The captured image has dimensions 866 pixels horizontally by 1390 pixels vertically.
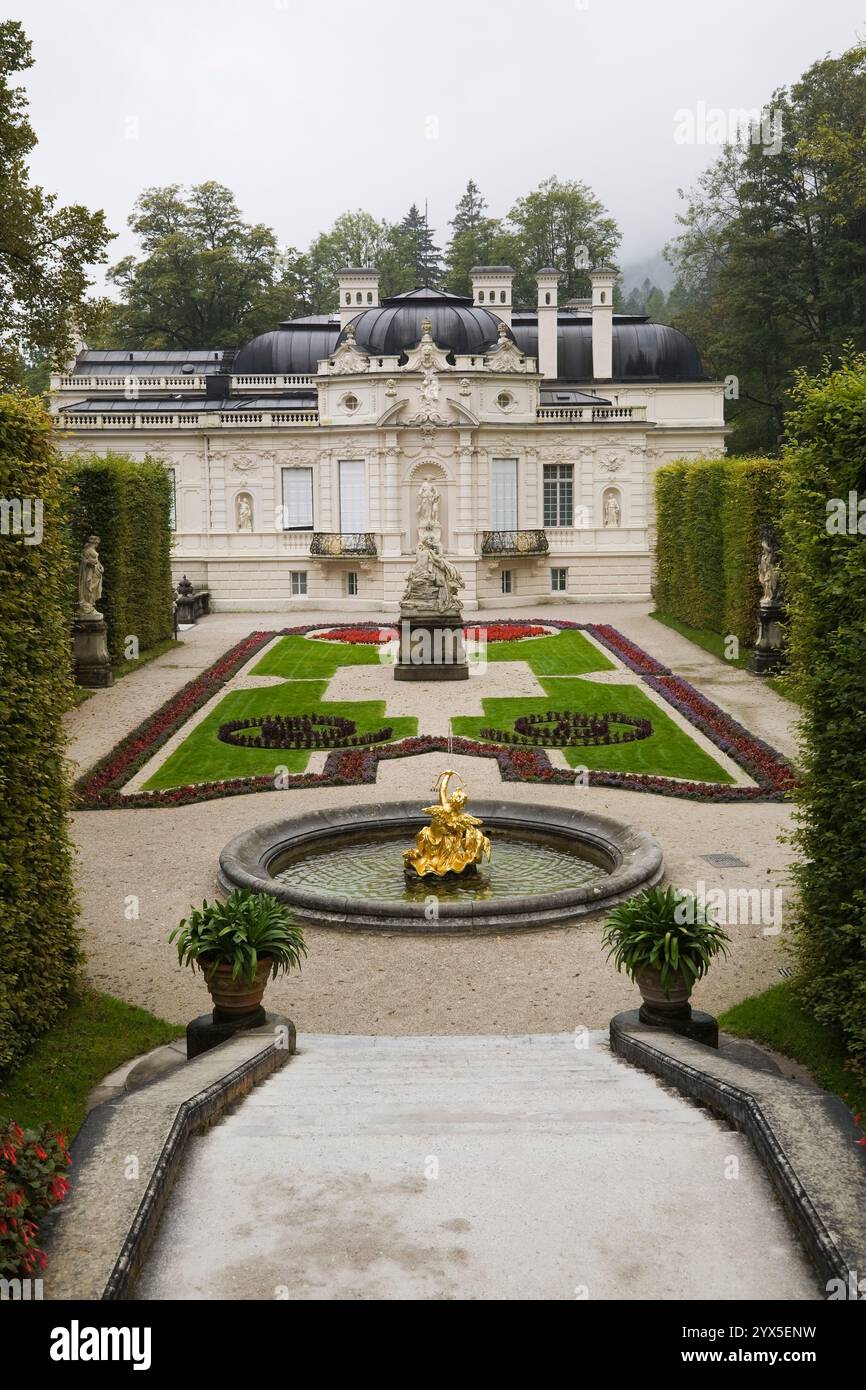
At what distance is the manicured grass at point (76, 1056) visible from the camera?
8828 mm

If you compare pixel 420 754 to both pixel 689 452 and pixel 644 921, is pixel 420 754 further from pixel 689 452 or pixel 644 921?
pixel 689 452

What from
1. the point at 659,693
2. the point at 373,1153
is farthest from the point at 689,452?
the point at 373,1153

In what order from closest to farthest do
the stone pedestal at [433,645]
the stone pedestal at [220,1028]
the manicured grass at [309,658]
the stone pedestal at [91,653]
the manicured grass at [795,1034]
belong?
the manicured grass at [795,1034], the stone pedestal at [220,1028], the stone pedestal at [91,653], the stone pedestal at [433,645], the manicured grass at [309,658]

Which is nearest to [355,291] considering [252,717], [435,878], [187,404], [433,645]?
[187,404]

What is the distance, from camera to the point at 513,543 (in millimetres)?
45562

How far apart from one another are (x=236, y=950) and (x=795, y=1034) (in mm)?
4421

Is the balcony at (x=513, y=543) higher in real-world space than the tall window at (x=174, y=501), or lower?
lower

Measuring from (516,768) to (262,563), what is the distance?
27.8 meters

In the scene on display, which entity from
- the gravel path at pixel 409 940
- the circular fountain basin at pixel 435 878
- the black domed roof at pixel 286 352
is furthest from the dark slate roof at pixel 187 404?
the circular fountain basin at pixel 435 878

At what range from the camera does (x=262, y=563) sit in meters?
46.5

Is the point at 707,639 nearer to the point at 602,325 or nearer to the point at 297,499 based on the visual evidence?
the point at 297,499

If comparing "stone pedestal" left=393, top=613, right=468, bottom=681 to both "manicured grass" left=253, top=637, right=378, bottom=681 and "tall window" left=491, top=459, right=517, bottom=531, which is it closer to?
"manicured grass" left=253, top=637, right=378, bottom=681

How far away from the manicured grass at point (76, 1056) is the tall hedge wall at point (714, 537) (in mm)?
19909

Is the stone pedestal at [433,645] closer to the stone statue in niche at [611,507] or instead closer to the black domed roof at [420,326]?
the black domed roof at [420,326]
